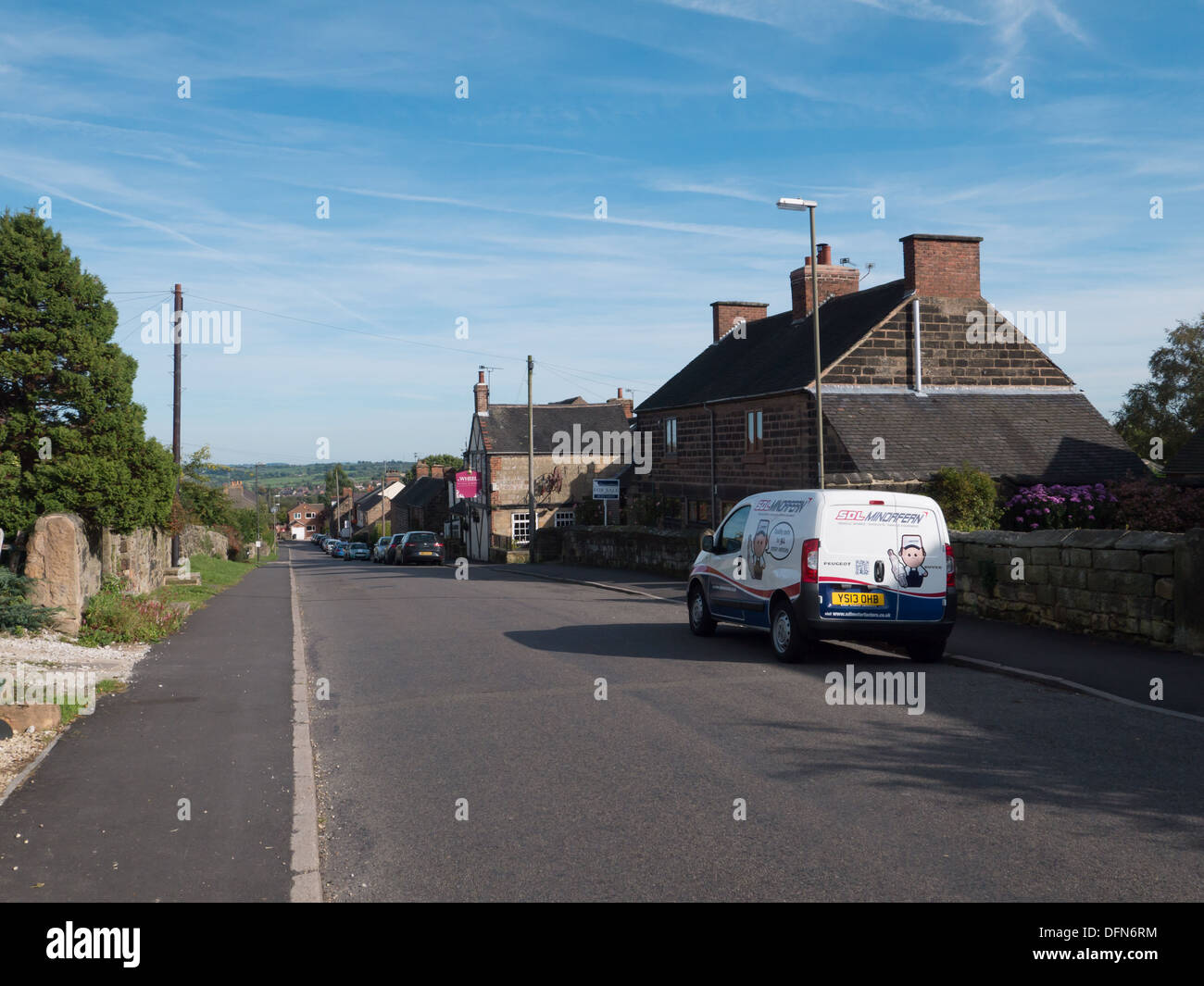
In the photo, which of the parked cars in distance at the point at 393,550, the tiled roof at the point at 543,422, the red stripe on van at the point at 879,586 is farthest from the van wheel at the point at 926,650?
the tiled roof at the point at 543,422

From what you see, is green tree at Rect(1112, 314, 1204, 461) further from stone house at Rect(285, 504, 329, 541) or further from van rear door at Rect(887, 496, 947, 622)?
stone house at Rect(285, 504, 329, 541)

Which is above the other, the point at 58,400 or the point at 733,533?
the point at 58,400

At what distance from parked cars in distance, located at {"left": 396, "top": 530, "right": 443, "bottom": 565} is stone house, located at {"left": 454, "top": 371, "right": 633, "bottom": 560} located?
9959mm

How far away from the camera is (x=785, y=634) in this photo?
11.9 m

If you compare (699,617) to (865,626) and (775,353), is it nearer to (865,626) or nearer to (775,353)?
(865,626)

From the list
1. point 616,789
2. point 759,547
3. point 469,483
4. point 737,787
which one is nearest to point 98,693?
point 616,789

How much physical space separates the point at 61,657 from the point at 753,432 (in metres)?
20.0
